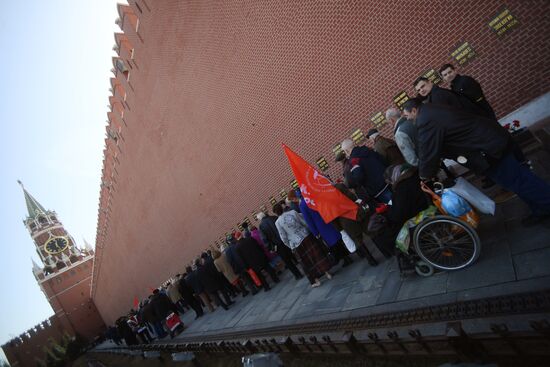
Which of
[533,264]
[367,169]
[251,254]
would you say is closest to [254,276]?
[251,254]

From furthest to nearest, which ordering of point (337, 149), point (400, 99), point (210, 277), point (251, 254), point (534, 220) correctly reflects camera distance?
1. point (210, 277)
2. point (337, 149)
3. point (251, 254)
4. point (400, 99)
5. point (534, 220)

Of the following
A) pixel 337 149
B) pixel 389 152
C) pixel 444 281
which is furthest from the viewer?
pixel 337 149

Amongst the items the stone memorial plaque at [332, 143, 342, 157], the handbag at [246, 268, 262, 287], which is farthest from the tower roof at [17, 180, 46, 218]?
the stone memorial plaque at [332, 143, 342, 157]

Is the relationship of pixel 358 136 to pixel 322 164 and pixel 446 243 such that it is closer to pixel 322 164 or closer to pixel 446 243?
pixel 322 164

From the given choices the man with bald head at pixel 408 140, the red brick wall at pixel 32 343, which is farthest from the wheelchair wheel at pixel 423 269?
the red brick wall at pixel 32 343

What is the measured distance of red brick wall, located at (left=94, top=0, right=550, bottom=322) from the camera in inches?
229

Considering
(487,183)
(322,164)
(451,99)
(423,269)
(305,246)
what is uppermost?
(322,164)

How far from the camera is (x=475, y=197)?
316cm

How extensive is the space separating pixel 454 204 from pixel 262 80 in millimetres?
7016

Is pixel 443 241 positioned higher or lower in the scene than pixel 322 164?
lower

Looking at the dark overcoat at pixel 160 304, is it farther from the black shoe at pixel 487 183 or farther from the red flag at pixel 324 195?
the black shoe at pixel 487 183

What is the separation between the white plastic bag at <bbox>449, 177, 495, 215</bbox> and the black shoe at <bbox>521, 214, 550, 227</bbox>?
33cm

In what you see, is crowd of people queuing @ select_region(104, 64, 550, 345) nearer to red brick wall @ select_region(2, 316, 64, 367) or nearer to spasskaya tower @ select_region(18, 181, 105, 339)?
spasskaya tower @ select_region(18, 181, 105, 339)

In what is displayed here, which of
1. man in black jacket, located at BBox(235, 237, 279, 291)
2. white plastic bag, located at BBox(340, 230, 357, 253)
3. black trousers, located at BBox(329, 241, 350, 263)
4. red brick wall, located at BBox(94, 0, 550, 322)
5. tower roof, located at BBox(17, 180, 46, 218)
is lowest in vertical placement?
black trousers, located at BBox(329, 241, 350, 263)
